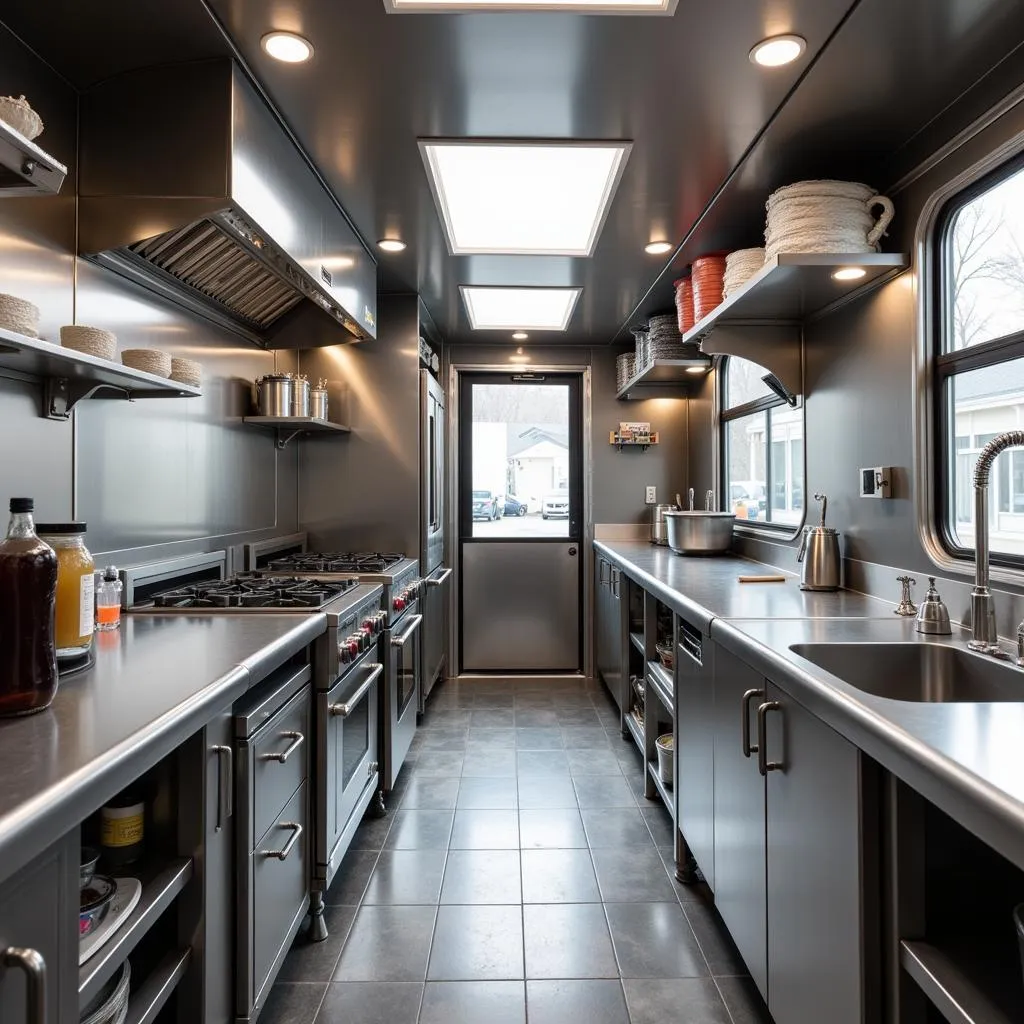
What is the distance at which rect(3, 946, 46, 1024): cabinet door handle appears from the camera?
729mm

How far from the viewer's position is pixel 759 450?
3578 millimetres

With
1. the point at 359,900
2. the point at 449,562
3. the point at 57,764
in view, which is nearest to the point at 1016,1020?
the point at 57,764

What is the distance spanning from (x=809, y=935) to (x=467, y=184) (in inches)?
91.9

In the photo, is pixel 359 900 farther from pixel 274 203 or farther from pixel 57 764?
pixel 274 203

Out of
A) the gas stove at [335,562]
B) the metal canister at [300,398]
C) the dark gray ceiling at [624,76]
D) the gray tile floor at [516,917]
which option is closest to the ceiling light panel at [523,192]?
the dark gray ceiling at [624,76]

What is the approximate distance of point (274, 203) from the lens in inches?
75.1

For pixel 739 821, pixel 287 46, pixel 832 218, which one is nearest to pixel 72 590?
pixel 287 46

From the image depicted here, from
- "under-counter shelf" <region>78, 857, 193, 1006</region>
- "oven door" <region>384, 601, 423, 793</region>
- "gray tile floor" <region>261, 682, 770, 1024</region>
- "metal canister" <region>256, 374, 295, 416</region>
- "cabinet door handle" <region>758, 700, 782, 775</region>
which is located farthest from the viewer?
"metal canister" <region>256, 374, 295, 416</region>

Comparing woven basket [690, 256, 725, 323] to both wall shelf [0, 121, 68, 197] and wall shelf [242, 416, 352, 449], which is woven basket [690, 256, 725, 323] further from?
wall shelf [0, 121, 68, 197]

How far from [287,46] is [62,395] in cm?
98

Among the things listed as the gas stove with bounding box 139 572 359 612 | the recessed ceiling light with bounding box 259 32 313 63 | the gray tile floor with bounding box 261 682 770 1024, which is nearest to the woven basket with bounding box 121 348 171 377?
the gas stove with bounding box 139 572 359 612

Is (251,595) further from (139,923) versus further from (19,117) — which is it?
(19,117)

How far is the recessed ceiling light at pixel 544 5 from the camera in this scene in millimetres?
1471

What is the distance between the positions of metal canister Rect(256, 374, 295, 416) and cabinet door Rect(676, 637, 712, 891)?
5.99 ft
